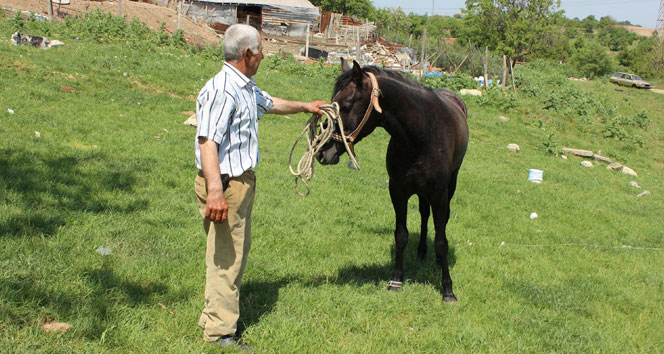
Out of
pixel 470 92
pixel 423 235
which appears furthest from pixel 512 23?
pixel 423 235

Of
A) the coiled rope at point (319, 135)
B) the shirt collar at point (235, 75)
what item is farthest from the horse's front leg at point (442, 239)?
the shirt collar at point (235, 75)

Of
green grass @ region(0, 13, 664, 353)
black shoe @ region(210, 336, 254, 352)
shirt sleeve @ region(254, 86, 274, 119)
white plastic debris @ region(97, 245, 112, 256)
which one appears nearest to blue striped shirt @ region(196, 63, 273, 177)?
shirt sleeve @ region(254, 86, 274, 119)

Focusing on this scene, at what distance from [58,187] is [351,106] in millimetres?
3782

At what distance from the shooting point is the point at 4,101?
878cm

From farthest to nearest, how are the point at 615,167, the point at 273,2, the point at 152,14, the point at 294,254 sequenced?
the point at 273,2 → the point at 152,14 → the point at 615,167 → the point at 294,254

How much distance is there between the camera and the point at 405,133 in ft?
13.3

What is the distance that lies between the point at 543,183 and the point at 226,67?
8612 millimetres

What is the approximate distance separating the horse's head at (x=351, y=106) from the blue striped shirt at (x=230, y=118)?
28.7 inches

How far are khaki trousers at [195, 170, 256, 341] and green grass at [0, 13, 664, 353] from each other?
218mm

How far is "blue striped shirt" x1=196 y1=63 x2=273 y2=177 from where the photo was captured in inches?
111

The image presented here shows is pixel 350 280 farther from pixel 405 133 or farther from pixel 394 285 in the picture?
pixel 405 133

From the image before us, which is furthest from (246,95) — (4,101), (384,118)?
(4,101)

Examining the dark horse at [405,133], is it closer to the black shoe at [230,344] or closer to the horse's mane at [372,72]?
the horse's mane at [372,72]

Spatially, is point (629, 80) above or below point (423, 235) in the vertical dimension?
above
